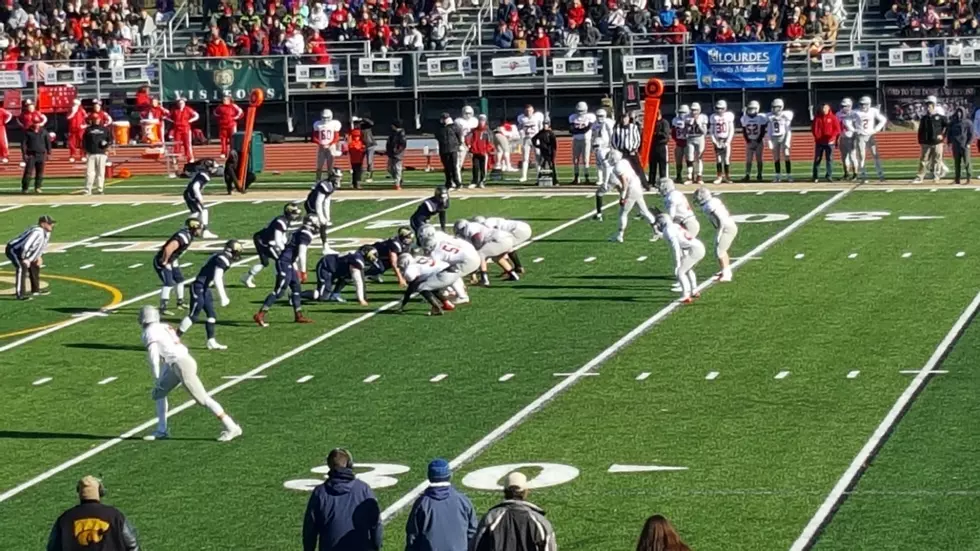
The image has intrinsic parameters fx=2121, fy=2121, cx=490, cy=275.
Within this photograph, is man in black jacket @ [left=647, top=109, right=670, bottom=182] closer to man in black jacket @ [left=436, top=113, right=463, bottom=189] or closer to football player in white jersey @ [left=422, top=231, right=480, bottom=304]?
man in black jacket @ [left=436, top=113, right=463, bottom=189]

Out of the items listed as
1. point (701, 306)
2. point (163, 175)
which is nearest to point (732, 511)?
point (701, 306)

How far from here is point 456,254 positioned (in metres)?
27.7

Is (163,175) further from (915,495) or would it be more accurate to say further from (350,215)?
(915,495)

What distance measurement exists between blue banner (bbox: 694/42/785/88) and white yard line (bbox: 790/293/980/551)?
2319 cm

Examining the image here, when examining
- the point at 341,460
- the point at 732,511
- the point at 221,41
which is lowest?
the point at 732,511

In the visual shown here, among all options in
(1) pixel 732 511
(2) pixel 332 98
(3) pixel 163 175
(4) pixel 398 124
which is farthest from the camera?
(2) pixel 332 98

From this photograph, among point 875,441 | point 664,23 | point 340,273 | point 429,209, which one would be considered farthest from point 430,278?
point 664,23

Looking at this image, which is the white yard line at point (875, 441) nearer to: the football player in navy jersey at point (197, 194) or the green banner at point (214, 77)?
the football player in navy jersey at point (197, 194)

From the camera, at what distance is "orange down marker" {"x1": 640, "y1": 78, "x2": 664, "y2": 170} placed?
3944 cm

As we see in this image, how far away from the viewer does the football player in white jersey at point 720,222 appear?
→ 28219 mm

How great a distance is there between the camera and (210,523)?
1716 cm

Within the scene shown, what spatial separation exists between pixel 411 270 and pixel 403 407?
5832 mm

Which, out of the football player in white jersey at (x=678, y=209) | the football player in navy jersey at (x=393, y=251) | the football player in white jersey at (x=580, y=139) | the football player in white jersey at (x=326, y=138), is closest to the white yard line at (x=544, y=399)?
the football player in white jersey at (x=678, y=209)

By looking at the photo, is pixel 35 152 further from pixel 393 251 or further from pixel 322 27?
pixel 393 251
